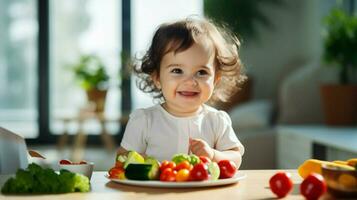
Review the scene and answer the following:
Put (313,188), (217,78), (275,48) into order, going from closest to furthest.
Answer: (313,188), (217,78), (275,48)

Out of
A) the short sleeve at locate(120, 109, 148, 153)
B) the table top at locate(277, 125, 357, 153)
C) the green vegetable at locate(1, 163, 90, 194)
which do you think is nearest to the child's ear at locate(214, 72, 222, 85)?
the short sleeve at locate(120, 109, 148, 153)

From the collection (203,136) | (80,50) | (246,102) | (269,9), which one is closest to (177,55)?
(203,136)

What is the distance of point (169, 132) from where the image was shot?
202cm

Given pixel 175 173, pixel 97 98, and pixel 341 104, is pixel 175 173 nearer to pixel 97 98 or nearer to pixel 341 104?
pixel 341 104

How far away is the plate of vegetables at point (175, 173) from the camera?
4.85ft

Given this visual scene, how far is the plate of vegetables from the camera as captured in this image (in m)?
1.48

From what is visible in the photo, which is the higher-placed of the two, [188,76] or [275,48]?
[275,48]

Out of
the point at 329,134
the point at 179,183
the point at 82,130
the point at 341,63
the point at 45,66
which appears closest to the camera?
the point at 179,183

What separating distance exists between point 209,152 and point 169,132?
297 millimetres

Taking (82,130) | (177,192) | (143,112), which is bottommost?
(82,130)

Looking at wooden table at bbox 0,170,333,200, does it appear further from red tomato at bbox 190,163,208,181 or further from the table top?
the table top

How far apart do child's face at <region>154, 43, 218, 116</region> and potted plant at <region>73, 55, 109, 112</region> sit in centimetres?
514

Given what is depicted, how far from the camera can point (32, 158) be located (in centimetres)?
176

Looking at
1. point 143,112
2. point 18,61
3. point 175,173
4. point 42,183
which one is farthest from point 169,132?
point 18,61
